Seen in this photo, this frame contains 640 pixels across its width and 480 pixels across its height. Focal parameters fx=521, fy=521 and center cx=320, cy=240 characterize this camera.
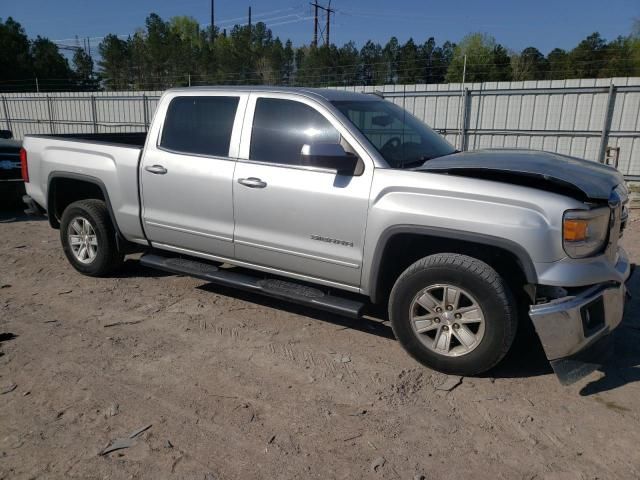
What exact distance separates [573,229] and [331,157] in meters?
1.61

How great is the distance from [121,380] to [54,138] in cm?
328

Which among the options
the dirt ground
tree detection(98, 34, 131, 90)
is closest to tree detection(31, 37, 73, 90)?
tree detection(98, 34, 131, 90)

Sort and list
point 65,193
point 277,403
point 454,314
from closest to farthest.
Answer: point 277,403 < point 454,314 < point 65,193

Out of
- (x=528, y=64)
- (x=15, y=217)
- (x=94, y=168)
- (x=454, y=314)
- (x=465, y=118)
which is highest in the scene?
(x=528, y=64)

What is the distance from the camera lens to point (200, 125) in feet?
15.2

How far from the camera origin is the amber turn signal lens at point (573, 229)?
10.0 ft

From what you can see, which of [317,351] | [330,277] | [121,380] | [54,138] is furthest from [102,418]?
[54,138]

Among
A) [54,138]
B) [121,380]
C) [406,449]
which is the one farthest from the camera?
[54,138]

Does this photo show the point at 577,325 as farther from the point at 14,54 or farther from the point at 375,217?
the point at 14,54

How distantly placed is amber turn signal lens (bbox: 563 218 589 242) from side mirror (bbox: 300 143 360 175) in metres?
1.44

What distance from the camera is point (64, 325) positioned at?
14.3 ft

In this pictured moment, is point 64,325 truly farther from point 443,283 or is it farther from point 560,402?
point 560,402

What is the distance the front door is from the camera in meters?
3.79

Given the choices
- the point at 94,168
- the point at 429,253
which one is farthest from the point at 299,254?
the point at 94,168
